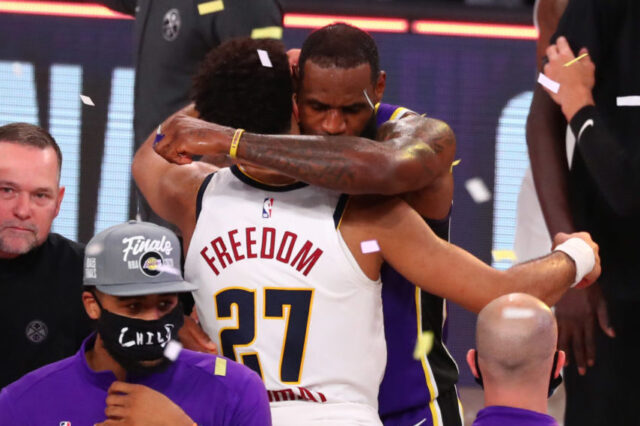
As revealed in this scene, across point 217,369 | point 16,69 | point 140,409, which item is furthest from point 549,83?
point 16,69

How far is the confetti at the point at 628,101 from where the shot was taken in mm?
3951

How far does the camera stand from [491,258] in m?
5.76

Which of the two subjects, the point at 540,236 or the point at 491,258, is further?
the point at 491,258

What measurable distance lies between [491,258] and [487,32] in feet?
3.82

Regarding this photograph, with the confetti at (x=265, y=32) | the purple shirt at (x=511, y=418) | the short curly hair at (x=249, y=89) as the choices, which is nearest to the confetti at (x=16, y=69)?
the confetti at (x=265, y=32)

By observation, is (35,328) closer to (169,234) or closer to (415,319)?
(169,234)

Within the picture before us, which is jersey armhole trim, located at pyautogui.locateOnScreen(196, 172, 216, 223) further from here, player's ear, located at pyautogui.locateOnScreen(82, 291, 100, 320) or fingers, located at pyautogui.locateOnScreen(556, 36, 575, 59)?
fingers, located at pyautogui.locateOnScreen(556, 36, 575, 59)

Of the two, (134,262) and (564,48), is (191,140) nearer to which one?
(134,262)

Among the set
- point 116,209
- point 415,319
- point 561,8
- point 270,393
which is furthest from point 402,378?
point 116,209

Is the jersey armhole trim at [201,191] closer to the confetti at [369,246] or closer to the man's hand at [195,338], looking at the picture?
the man's hand at [195,338]

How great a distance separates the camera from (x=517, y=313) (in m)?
2.66

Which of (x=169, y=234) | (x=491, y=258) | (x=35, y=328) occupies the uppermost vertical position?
(x=169, y=234)

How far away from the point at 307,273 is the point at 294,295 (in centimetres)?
7

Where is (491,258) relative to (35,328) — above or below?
below
